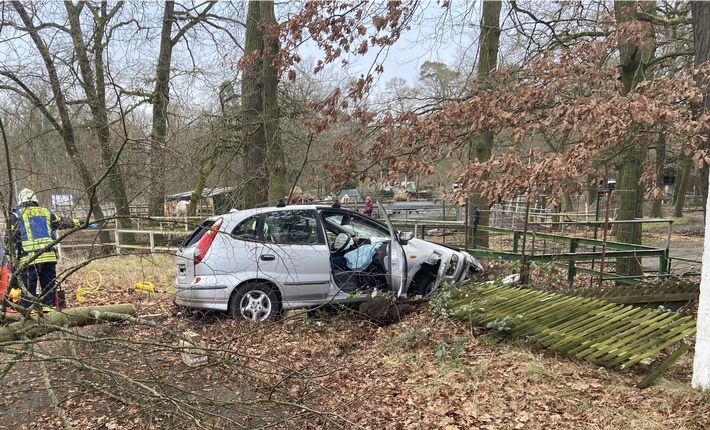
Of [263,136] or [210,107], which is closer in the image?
[263,136]

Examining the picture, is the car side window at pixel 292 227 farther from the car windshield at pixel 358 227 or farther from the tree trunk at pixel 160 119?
the tree trunk at pixel 160 119

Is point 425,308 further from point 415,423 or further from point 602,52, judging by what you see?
point 602,52

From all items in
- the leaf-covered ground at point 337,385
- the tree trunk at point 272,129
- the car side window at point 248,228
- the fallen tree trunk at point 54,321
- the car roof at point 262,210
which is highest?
the tree trunk at point 272,129

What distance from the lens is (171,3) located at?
13945mm

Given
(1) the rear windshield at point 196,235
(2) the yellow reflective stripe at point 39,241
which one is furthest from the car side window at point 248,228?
(2) the yellow reflective stripe at point 39,241

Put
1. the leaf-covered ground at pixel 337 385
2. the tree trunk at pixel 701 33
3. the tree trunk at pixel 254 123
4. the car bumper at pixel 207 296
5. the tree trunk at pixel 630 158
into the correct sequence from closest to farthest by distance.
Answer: the leaf-covered ground at pixel 337 385 → the tree trunk at pixel 701 33 → the car bumper at pixel 207 296 → the tree trunk at pixel 630 158 → the tree trunk at pixel 254 123

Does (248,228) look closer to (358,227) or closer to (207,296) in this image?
(207,296)

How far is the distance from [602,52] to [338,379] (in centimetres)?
502

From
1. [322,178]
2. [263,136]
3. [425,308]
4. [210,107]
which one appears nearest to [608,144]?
[425,308]

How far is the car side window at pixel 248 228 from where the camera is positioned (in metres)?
6.00

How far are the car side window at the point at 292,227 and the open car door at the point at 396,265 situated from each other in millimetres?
977

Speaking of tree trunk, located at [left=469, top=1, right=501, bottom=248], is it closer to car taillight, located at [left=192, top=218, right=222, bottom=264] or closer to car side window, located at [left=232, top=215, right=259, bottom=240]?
car side window, located at [left=232, top=215, right=259, bottom=240]

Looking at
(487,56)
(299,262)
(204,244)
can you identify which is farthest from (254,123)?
(487,56)

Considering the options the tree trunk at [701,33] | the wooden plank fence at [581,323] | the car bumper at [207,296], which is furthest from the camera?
the car bumper at [207,296]
